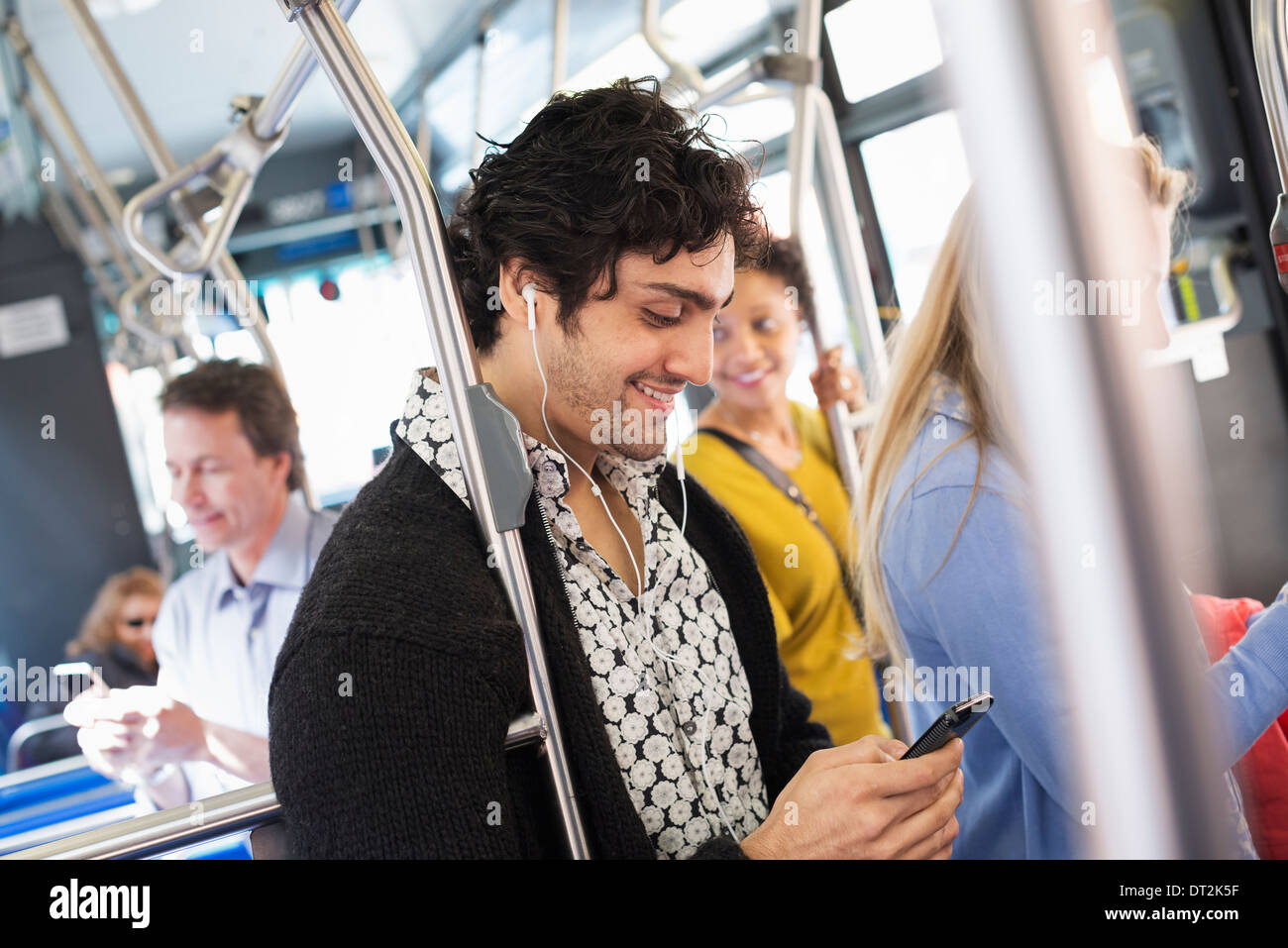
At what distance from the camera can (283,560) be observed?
1867 mm

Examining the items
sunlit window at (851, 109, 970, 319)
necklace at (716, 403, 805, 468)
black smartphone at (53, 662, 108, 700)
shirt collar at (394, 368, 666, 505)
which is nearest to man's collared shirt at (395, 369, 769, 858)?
shirt collar at (394, 368, 666, 505)

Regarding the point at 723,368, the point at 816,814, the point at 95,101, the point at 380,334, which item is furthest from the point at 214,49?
the point at 816,814

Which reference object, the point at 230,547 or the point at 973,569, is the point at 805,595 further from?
the point at 230,547

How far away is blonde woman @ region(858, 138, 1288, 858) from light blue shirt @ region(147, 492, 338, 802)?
4.00 feet

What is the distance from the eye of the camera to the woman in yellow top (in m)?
1.59

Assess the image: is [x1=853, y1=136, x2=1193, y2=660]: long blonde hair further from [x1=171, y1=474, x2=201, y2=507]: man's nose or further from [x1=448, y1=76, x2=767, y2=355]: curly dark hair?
[x1=171, y1=474, x2=201, y2=507]: man's nose

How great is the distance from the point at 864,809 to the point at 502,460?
0.40 meters

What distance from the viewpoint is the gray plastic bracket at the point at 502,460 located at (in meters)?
0.74

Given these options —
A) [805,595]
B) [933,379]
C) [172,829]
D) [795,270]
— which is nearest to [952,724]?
[933,379]

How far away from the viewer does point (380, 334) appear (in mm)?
4352

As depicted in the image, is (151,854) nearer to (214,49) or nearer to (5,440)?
(214,49)

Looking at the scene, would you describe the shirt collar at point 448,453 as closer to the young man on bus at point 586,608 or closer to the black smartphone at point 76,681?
the young man on bus at point 586,608

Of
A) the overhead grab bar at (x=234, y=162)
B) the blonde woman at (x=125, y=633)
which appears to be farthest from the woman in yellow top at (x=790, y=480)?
the blonde woman at (x=125, y=633)

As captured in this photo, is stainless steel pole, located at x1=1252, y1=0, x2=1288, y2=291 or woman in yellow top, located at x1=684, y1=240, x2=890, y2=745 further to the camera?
woman in yellow top, located at x1=684, y1=240, x2=890, y2=745
